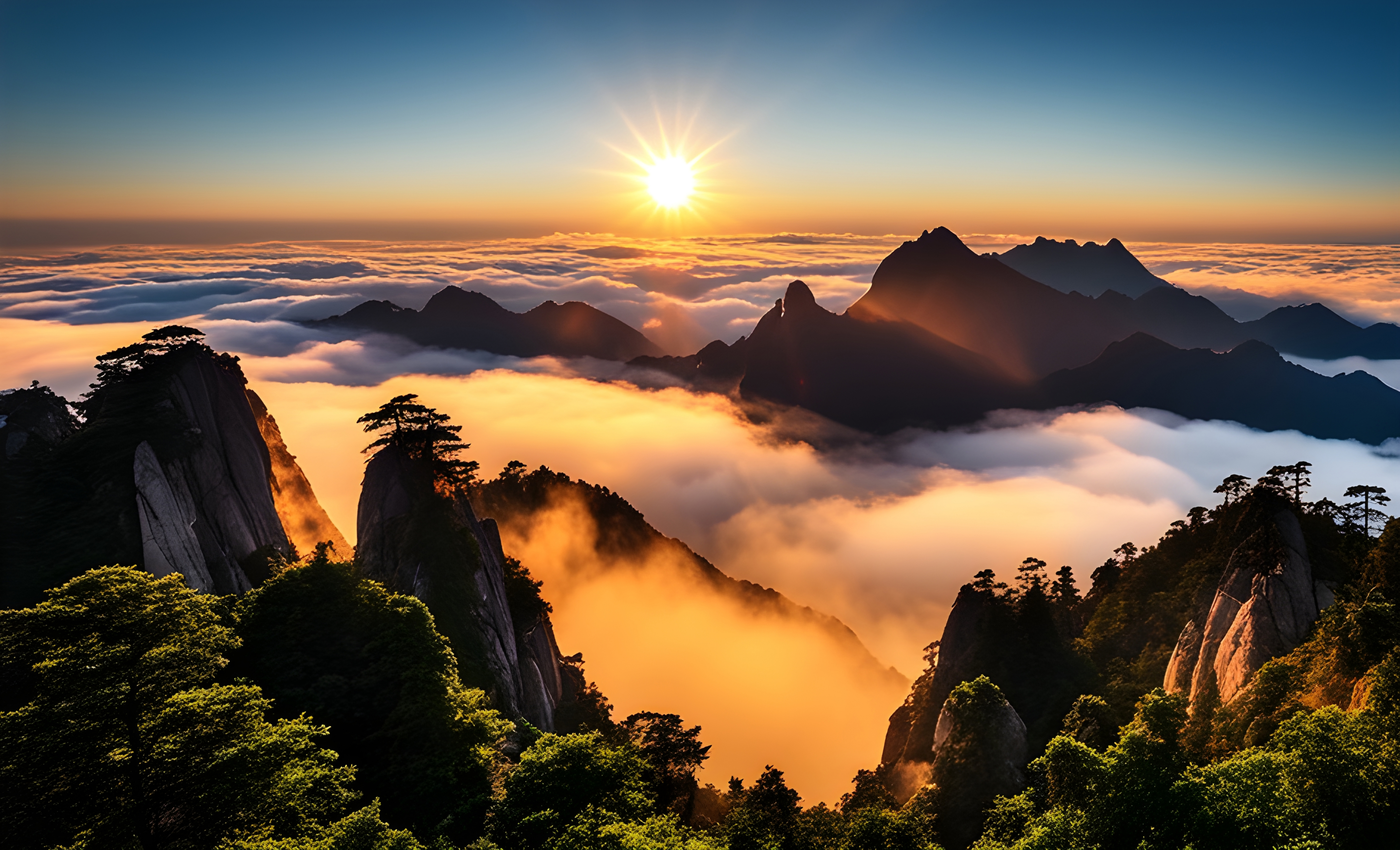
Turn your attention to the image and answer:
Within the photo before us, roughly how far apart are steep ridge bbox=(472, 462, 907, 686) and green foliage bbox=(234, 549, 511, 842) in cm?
7358

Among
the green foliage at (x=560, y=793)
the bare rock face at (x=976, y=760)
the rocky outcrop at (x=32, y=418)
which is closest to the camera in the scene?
the green foliage at (x=560, y=793)

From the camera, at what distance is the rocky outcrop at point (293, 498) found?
6462 centimetres

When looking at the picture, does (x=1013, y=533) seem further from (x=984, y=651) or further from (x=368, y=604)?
(x=368, y=604)

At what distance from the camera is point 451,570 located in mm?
44344

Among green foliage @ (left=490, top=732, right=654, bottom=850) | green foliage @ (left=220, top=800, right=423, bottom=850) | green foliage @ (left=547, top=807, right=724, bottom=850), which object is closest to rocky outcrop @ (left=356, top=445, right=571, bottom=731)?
green foliage @ (left=490, top=732, right=654, bottom=850)

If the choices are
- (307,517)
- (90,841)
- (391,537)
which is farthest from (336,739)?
(307,517)

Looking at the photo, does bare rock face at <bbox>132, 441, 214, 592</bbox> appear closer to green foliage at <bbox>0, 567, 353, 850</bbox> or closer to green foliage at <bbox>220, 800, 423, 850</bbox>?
green foliage at <bbox>0, 567, 353, 850</bbox>

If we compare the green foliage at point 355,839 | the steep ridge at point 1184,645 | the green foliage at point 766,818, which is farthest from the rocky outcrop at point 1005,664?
the green foliage at point 355,839

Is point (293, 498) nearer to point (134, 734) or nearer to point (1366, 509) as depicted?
point (134, 734)

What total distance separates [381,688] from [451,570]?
49.6ft

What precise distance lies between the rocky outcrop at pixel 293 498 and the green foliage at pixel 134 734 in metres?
48.2

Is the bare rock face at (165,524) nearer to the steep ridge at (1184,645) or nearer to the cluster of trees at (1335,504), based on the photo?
the steep ridge at (1184,645)

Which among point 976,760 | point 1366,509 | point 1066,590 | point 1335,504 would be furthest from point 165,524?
point 1066,590

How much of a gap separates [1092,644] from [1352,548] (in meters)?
23.6
